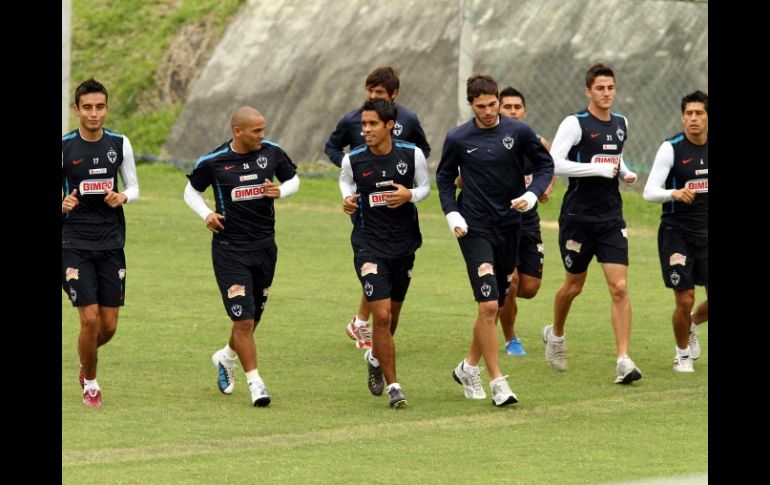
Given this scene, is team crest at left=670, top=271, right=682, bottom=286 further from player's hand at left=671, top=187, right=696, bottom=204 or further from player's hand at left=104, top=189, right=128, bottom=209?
player's hand at left=104, top=189, right=128, bottom=209

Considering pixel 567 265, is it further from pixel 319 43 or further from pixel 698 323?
pixel 319 43

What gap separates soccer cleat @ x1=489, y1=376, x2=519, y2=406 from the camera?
10.2 metres

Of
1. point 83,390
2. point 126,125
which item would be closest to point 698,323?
point 83,390

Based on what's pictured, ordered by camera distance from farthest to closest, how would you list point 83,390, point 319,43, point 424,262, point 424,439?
point 319,43
point 424,262
point 83,390
point 424,439

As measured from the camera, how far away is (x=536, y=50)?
84.6ft

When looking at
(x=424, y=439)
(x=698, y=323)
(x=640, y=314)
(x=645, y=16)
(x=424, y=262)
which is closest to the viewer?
(x=424, y=439)

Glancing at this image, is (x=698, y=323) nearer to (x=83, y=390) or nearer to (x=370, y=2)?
(x=83, y=390)

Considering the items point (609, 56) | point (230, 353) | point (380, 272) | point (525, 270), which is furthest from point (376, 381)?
point (609, 56)

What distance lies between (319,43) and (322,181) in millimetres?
4171

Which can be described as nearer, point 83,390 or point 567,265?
point 83,390

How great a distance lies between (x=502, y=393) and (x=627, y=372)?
1353 mm

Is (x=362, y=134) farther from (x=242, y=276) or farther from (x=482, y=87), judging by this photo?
(x=242, y=276)
